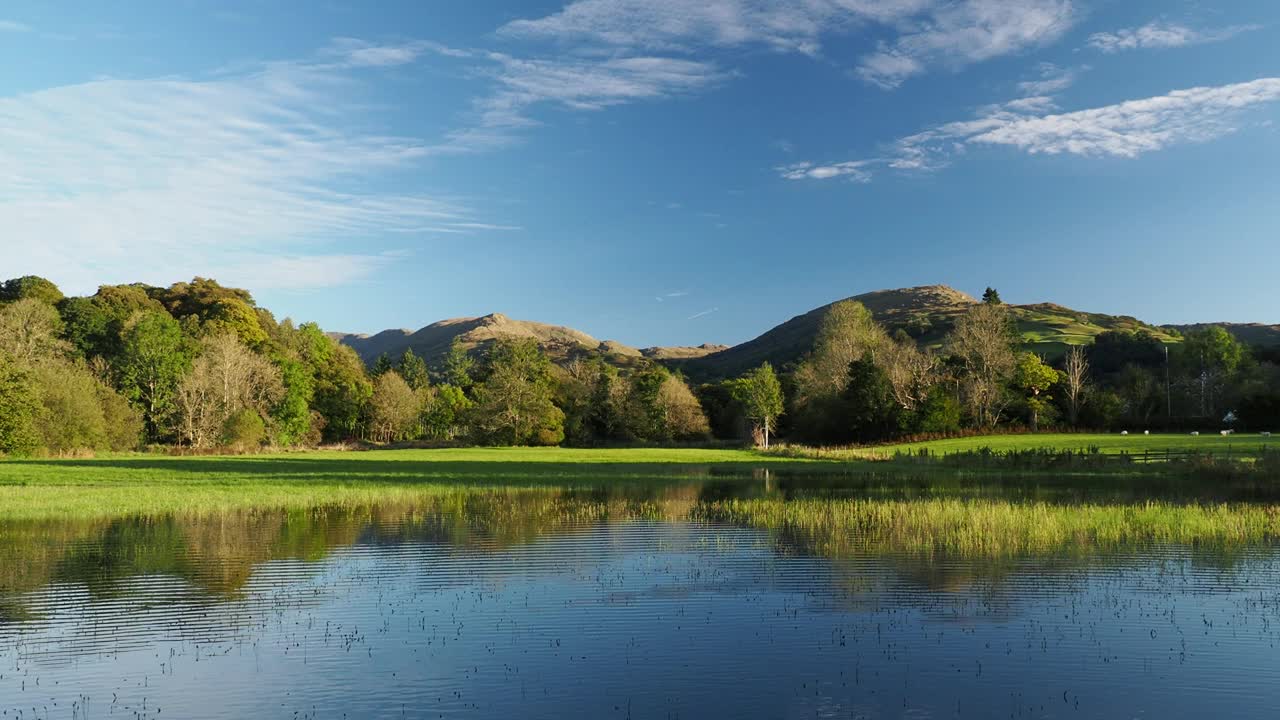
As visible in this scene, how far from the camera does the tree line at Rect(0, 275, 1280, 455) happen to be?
90438mm

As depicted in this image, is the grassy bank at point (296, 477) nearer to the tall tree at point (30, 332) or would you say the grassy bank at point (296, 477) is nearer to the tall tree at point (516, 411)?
the tall tree at point (516, 411)

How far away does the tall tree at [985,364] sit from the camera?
351 ft

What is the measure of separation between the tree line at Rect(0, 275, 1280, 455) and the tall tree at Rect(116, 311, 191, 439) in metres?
0.20

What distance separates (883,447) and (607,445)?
147 ft

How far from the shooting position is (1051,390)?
380 feet

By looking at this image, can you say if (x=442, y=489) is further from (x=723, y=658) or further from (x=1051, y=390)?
(x=1051, y=390)

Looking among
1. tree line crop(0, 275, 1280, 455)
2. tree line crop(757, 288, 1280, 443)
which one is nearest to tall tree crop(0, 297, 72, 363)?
tree line crop(0, 275, 1280, 455)

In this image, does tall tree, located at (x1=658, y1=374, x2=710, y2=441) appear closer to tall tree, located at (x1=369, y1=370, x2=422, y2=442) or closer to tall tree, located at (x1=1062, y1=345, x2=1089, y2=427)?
tall tree, located at (x1=369, y1=370, x2=422, y2=442)

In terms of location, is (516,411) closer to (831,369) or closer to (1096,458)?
(831,369)

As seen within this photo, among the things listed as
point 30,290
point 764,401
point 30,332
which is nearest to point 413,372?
point 30,290

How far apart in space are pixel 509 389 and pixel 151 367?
42.7 meters

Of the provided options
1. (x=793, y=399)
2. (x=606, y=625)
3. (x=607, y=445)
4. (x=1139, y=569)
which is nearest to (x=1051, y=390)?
(x=793, y=399)

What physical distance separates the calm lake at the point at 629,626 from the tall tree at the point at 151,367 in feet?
255

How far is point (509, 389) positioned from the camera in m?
119
